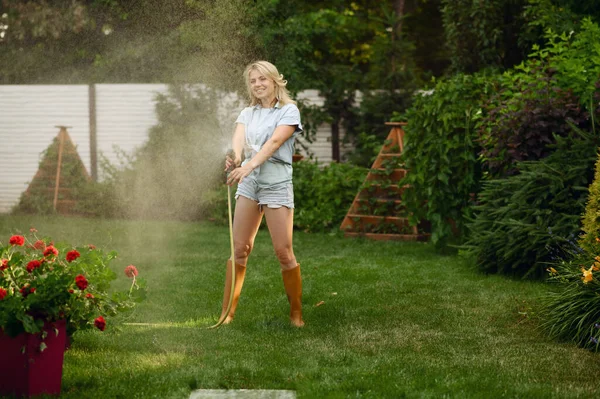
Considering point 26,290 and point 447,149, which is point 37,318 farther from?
point 447,149

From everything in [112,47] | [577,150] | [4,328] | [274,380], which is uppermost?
[112,47]

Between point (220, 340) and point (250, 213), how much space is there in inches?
30.7

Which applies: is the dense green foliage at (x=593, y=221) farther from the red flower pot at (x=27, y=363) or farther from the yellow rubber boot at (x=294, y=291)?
the red flower pot at (x=27, y=363)

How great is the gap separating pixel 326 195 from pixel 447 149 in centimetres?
291

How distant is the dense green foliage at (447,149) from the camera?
798 cm

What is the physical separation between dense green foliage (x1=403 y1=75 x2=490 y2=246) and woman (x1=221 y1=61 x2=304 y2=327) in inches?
123

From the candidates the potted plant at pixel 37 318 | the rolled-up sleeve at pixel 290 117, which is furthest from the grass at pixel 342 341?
the rolled-up sleeve at pixel 290 117

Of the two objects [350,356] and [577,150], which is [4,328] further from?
[577,150]

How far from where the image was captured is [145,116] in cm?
1301

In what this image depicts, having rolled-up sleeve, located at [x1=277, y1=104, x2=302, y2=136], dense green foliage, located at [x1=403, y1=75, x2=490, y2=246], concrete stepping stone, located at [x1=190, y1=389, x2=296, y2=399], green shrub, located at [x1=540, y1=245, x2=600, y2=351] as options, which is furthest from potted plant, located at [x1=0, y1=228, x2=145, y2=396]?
dense green foliage, located at [x1=403, y1=75, x2=490, y2=246]

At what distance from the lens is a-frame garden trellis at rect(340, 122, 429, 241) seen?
380 inches

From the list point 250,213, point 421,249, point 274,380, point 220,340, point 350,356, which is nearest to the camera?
point 274,380

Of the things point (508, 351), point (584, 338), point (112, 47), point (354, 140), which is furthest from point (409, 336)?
point (112, 47)

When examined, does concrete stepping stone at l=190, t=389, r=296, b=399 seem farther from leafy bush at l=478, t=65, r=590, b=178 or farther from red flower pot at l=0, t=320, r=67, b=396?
leafy bush at l=478, t=65, r=590, b=178
